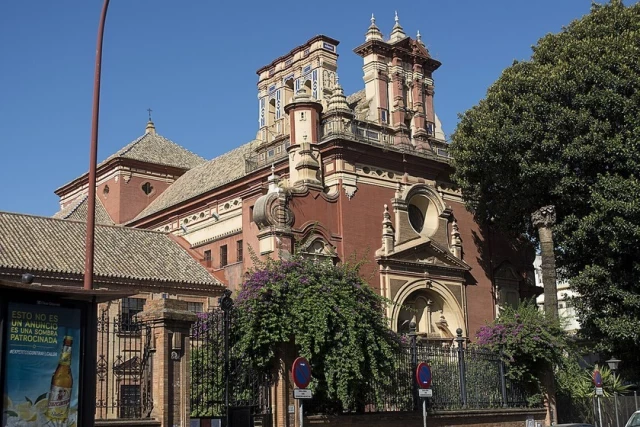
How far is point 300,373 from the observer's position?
591 inches

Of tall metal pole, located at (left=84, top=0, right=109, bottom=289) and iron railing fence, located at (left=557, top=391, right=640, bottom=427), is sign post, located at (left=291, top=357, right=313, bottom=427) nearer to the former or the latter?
tall metal pole, located at (left=84, top=0, right=109, bottom=289)

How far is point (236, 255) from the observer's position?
1478 inches

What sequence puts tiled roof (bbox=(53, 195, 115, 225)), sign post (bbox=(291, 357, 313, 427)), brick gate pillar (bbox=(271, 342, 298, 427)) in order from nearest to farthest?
sign post (bbox=(291, 357, 313, 427))
brick gate pillar (bbox=(271, 342, 298, 427))
tiled roof (bbox=(53, 195, 115, 225))

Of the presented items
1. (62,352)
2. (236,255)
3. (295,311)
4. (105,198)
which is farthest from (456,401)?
(105,198)

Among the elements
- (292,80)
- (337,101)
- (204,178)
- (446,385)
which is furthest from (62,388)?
(204,178)

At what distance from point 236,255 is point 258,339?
19.7 metres

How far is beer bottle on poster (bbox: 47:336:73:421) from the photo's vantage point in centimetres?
1102

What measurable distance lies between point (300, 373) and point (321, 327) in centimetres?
403

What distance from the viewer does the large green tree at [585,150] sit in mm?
29047

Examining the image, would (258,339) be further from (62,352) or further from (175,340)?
(62,352)

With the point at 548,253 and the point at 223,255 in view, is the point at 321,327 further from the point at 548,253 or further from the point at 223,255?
the point at 223,255

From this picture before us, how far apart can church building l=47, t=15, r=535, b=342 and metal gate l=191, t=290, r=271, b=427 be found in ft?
39.7

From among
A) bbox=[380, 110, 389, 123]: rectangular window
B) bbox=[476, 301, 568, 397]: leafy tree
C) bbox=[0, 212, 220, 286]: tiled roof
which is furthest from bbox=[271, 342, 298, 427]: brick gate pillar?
bbox=[380, 110, 389, 123]: rectangular window

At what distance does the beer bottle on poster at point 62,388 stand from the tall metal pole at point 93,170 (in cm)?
268
